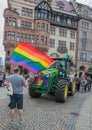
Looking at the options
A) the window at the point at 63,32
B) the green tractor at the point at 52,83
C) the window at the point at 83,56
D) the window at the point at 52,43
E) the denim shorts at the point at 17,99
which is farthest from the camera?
the window at the point at 83,56

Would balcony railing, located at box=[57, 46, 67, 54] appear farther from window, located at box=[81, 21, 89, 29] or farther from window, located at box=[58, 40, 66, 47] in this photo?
window, located at box=[81, 21, 89, 29]

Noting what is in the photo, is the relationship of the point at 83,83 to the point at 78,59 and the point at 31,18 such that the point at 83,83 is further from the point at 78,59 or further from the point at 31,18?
the point at 78,59

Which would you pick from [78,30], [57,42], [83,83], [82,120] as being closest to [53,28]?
[57,42]

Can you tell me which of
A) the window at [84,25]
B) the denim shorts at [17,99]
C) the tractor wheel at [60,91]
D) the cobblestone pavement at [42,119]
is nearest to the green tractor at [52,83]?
the tractor wheel at [60,91]

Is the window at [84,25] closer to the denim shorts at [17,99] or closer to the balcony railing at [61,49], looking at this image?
the balcony railing at [61,49]

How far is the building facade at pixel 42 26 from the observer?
45.0 m

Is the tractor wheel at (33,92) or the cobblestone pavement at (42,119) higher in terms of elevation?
the tractor wheel at (33,92)

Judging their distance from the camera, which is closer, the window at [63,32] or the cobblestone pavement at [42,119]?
the cobblestone pavement at [42,119]

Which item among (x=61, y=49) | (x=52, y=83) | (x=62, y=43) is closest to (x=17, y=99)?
(x=52, y=83)

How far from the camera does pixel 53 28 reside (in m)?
51.2

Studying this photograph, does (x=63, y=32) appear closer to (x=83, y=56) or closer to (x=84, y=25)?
(x=84, y=25)

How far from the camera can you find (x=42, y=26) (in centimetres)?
4731

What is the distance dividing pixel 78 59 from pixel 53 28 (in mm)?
9042

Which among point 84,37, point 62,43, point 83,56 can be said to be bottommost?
point 83,56
